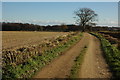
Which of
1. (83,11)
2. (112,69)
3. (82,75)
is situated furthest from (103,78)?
(83,11)

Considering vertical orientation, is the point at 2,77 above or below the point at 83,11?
below

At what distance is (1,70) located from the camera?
8.05 meters

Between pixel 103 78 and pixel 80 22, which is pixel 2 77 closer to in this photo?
pixel 103 78

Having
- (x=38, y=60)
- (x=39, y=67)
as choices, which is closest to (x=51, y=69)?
(x=39, y=67)

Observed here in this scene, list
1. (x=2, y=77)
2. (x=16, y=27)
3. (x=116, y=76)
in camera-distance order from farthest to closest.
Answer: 1. (x=16, y=27)
2. (x=116, y=76)
3. (x=2, y=77)

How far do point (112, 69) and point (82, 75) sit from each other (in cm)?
220

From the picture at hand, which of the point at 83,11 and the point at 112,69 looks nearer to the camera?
the point at 112,69

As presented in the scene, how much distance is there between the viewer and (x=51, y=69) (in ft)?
30.7

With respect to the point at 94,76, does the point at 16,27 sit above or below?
above

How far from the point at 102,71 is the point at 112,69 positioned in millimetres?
690

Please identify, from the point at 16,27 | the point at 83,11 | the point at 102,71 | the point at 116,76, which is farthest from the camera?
the point at 16,27

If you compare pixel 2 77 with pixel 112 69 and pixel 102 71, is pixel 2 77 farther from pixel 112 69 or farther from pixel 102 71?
pixel 112 69

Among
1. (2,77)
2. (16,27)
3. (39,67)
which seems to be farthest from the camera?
(16,27)

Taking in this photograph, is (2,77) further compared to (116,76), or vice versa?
(116,76)
